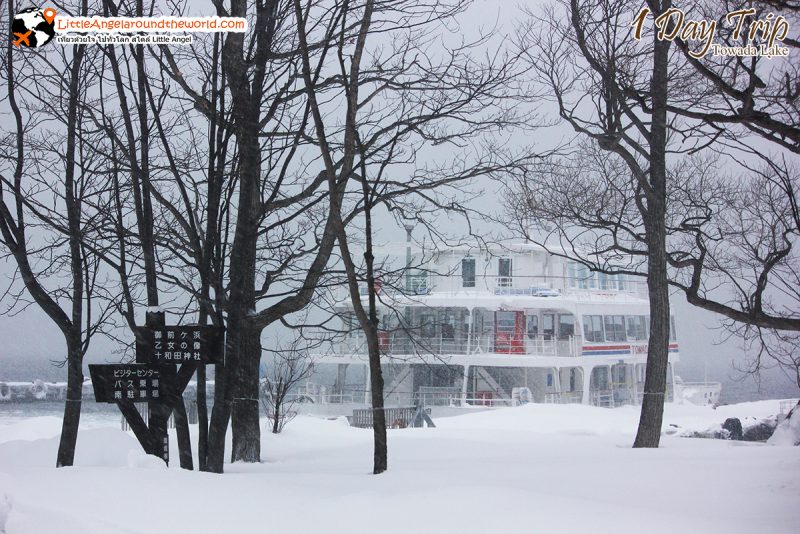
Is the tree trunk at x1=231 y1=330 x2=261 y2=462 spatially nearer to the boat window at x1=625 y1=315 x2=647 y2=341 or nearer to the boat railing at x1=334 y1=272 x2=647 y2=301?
the boat railing at x1=334 y1=272 x2=647 y2=301

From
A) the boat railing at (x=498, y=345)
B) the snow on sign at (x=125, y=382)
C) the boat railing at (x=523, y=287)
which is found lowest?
the snow on sign at (x=125, y=382)

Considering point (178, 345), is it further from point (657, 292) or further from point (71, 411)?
point (657, 292)

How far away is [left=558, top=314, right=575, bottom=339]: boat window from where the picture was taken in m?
25.5

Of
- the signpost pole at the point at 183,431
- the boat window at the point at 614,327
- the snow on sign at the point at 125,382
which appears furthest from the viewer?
the boat window at the point at 614,327

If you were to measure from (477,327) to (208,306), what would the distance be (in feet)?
56.3

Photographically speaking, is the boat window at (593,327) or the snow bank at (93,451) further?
the boat window at (593,327)

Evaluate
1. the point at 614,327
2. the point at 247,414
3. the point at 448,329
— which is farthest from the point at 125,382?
the point at 614,327

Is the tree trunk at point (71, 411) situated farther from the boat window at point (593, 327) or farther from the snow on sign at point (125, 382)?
the boat window at point (593, 327)

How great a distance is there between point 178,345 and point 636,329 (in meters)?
24.3

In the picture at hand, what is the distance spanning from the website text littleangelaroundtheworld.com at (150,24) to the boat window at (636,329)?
73.0ft

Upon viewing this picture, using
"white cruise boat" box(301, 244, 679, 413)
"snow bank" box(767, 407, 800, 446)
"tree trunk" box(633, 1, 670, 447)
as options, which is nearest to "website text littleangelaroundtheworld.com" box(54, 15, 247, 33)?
"tree trunk" box(633, 1, 670, 447)

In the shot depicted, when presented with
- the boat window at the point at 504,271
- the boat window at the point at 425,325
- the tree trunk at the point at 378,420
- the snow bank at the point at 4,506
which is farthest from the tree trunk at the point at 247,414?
the boat window at the point at 504,271

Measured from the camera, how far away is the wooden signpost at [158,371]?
7475 mm

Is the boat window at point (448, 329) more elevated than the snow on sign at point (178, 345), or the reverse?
the boat window at point (448, 329)
